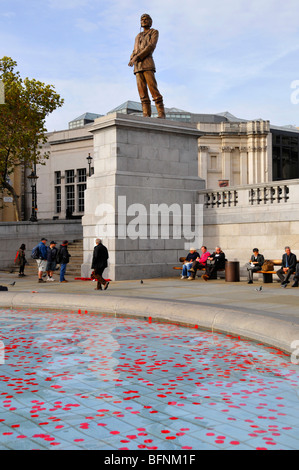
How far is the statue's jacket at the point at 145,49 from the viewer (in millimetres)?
20703

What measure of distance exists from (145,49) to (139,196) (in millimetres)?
5641

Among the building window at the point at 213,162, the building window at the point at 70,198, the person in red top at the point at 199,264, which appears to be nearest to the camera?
the person in red top at the point at 199,264

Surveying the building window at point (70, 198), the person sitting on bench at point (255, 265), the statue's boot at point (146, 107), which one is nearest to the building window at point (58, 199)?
the building window at point (70, 198)

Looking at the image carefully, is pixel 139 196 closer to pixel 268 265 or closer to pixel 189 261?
pixel 189 261

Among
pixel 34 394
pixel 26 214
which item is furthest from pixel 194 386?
pixel 26 214

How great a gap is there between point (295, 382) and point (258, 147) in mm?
55012

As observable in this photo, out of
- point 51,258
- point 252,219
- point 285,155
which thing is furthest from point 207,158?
point 51,258

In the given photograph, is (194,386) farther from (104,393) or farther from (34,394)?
(34,394)

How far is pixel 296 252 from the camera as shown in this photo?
18469 millimetres

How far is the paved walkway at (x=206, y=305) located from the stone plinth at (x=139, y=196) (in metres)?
2.97

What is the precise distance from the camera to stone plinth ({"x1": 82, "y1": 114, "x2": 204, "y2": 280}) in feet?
65.5

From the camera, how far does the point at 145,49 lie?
20656mm

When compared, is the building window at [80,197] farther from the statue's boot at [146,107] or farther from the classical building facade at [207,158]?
the statue's boot at [146,107]

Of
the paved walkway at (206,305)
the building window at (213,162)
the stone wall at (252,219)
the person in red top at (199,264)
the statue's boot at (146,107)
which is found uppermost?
the building window at (213,162)
